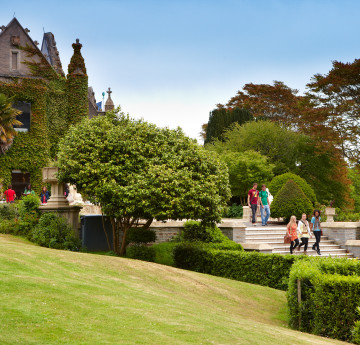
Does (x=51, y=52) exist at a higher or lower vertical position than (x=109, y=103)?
higher

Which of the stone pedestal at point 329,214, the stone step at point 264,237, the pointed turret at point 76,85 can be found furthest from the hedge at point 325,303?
the pointed turret at point 76,85

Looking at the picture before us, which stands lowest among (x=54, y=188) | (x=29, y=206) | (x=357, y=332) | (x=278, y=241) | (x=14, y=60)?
(x=357, y=332)

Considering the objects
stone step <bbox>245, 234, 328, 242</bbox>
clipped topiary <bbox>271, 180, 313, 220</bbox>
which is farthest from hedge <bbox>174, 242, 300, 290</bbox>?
clipped topiary <bbox>271, 180, 313, 220</bbox>

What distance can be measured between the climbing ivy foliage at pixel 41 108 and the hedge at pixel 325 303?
93.7ft

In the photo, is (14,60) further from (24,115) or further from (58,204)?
(58,204)

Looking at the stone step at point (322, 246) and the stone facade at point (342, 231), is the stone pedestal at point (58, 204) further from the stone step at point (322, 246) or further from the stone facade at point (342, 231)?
the stone facade at point (342, 231)

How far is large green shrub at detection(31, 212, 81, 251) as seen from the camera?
19.7 m

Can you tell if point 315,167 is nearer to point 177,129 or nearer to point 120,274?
point 177,129

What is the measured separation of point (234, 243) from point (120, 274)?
7360 mm

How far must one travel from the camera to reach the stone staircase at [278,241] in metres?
22.8

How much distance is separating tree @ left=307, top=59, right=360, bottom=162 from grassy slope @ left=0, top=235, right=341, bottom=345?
2052cm

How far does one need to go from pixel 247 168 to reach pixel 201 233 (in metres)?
15.3

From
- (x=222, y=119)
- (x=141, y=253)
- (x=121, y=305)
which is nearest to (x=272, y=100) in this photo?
(x=222, y=119)

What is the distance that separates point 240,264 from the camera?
1808 cm
